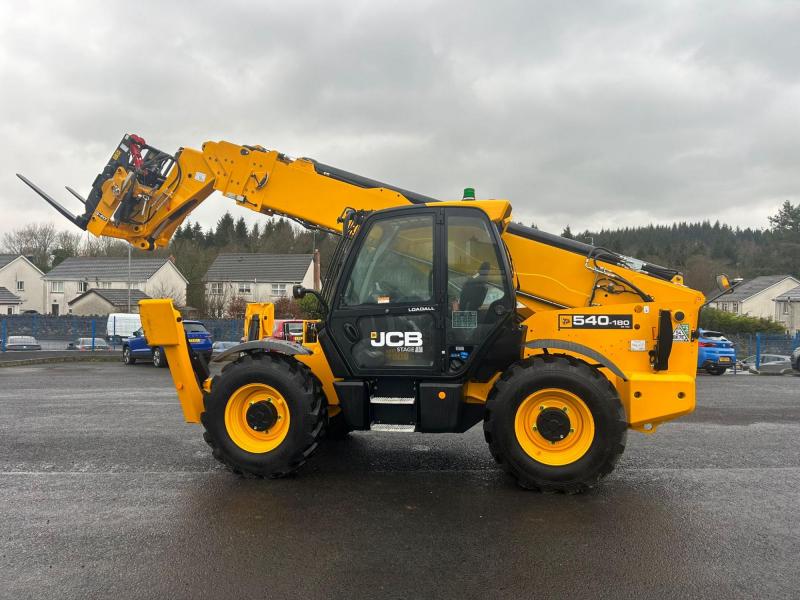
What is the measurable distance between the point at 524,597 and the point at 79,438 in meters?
6.19

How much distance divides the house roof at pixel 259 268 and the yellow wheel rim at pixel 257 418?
60.1m

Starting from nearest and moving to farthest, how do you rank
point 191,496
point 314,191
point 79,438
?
point 191,496
point 314,191
point 79,438

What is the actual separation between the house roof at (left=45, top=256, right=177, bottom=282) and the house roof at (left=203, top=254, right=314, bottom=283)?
5.91 meters

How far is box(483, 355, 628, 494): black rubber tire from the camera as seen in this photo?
5.12 meters

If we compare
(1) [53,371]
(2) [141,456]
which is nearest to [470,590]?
(2) [141,456]

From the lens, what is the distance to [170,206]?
7.52 metres

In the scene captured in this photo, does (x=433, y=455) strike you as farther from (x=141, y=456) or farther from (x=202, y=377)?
(x=141, y=456)

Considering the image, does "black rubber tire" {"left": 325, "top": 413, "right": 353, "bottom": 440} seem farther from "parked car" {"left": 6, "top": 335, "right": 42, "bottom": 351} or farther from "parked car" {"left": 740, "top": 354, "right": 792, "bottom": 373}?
"parked car" {"left": 6, "top": 335, "right": 42, "bottom": 351}

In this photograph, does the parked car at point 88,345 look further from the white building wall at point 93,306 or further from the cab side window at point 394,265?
the white building wall at point 93,306

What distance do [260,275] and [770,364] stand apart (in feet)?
173

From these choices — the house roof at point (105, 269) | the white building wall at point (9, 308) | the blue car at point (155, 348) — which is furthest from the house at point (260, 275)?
the blue car at point (155, 348)

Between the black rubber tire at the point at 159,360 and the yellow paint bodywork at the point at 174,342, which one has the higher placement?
the yellow paint bodywork at the point at 174,342

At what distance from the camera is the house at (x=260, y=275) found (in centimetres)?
6500

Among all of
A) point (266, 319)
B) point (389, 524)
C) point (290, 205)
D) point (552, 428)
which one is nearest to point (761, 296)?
point (266, 319)
